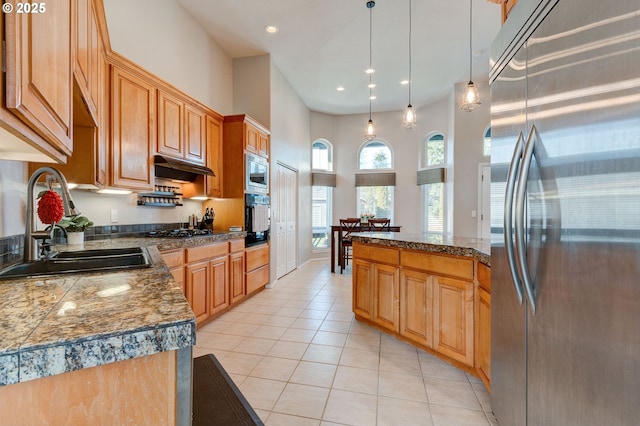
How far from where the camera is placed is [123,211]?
2.94 m

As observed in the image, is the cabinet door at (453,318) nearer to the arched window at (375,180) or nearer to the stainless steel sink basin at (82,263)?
the stainless steel sink basin at (82,263)

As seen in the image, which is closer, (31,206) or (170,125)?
(31,206)

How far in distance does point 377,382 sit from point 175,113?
3139 millimetres

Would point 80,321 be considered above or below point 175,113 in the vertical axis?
below

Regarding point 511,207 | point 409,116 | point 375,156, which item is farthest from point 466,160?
point 511,207

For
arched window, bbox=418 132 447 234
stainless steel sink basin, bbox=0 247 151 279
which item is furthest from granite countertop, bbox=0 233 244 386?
arched window, bbox=418 132 447 234

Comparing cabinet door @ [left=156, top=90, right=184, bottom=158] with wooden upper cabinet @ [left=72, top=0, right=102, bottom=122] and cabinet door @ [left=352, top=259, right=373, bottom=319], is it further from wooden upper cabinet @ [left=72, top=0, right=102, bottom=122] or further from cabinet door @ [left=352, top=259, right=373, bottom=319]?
cabinet door @ [left=352, top=259, right=373, bottom=319]

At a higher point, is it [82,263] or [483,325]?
[82,263]

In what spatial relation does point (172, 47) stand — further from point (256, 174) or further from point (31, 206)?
point (31, 206)

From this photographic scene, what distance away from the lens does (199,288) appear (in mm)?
2980

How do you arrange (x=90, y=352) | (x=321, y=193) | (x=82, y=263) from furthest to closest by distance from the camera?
(x=321, y=193) → (x=82, y=263) → (x=90, y=352)

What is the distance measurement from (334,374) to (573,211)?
6.17 feet

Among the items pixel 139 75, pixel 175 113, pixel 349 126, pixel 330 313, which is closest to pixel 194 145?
pixel 175 113

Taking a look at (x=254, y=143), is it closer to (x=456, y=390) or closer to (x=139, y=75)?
(x=139, y=75)
